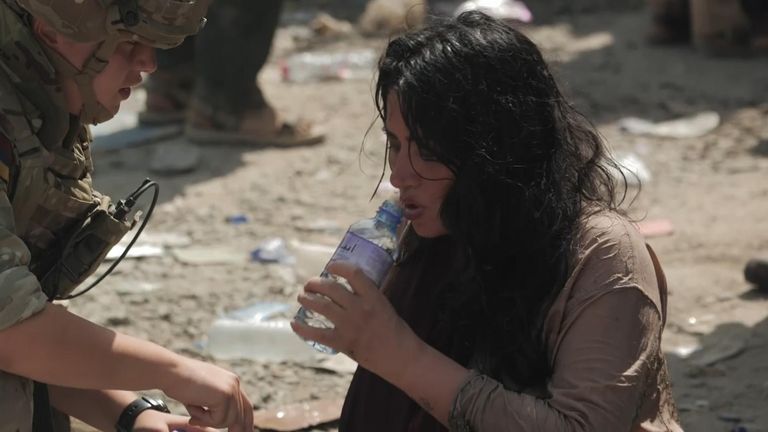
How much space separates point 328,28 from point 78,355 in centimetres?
774

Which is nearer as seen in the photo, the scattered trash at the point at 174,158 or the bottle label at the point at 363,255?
the bottle label at the point at 363,255

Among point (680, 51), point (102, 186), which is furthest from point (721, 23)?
point (102, 186)

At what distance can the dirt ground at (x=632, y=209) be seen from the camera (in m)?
3.84

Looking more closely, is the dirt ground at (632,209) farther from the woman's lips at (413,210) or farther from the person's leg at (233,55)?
the woman's lips at (413,210)

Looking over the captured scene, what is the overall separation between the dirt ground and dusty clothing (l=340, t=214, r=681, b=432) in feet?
1.60

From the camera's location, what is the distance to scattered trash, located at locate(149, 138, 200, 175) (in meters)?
5.94

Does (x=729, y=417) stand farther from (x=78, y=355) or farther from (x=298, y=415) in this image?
(x=78, y=355)

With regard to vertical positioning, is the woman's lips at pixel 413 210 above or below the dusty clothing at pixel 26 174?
below

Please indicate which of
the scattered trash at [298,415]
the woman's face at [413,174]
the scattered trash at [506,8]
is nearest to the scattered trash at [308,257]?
the scattered trash at [298,415]

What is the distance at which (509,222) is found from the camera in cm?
235

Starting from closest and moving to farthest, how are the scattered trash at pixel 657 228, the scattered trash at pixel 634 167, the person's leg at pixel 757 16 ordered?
1. the scattered trash at pixel 657 228
2. the scattered trash at pixel 634 167
3. the person's leg at pixel 757 16

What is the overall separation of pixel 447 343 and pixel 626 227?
1.60ft

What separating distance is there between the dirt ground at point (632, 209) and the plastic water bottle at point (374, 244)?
51 cm

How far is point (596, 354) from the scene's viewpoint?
87.5 inches
